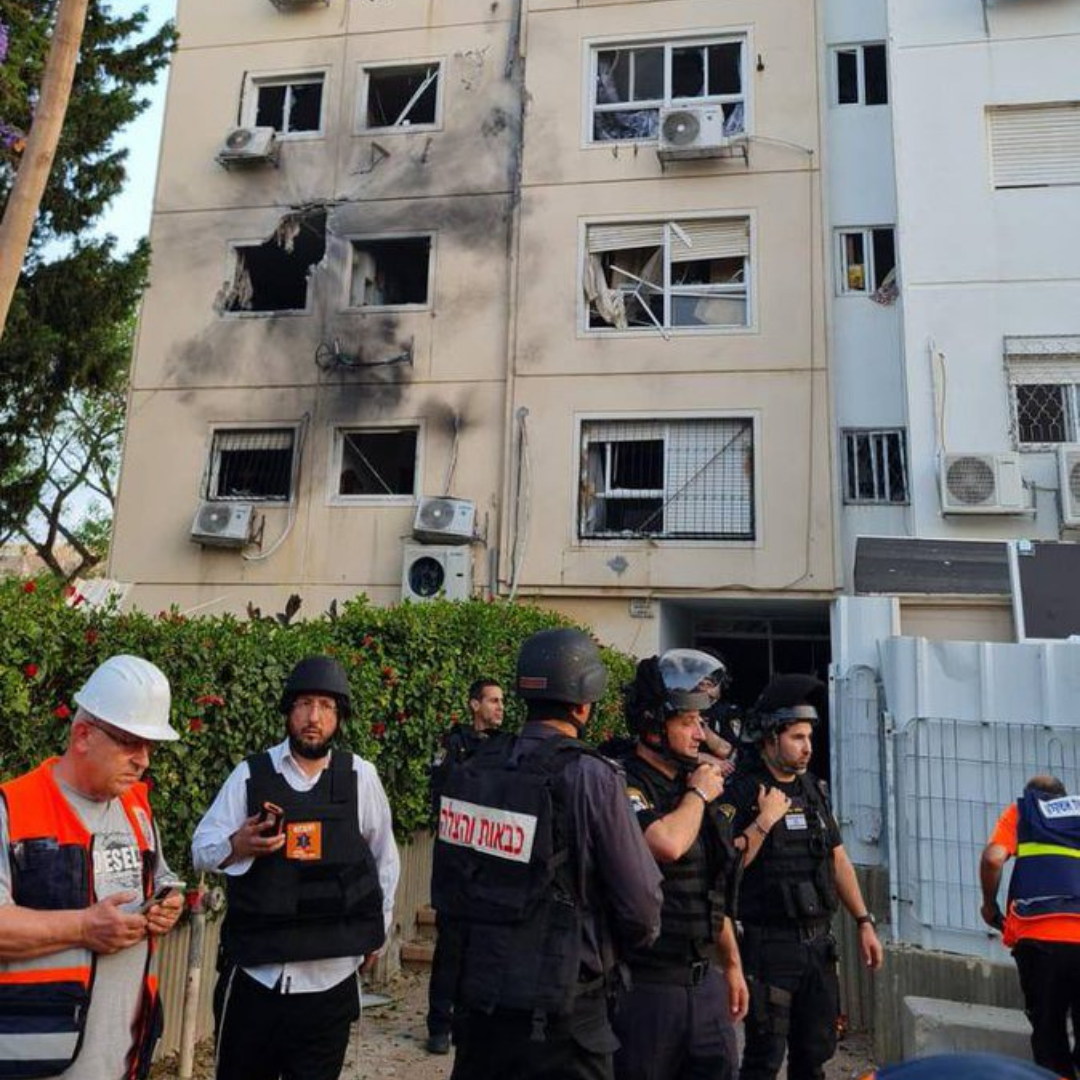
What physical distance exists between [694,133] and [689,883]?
12.6m

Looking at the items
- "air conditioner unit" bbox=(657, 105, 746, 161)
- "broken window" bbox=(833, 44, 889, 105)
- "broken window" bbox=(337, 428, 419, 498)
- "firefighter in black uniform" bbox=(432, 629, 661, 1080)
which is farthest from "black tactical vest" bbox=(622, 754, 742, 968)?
"broken window" bbox=(833, 44, 889, 105)

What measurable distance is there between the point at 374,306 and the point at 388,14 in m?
5.17

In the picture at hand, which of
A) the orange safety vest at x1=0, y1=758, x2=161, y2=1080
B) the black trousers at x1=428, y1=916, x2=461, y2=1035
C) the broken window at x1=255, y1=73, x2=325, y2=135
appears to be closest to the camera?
the orange safety vest at x1=0, y1=758, x2=161, y2=1080

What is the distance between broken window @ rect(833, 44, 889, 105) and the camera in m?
13.9

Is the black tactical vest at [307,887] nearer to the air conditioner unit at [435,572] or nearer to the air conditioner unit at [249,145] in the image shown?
the air conditioner unit at [435,572]

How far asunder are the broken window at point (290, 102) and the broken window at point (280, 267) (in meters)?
1.89

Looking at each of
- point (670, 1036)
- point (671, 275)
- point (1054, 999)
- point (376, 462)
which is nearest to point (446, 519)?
point (376, 462)

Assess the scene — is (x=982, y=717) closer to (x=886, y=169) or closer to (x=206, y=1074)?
(x=206, y=1074)

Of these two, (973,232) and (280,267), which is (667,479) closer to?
(973,232)

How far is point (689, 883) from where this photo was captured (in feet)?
10.9

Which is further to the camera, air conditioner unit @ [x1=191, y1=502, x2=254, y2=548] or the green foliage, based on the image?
air conditioner unit @ [x1=191, y1=502, x2=254, y2=548]

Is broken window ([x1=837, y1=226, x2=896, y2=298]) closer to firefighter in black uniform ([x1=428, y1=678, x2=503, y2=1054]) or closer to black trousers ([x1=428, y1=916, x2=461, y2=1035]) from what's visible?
firefighter in black uniform ([x1=428, y1=678, x2=503, y2=1054])

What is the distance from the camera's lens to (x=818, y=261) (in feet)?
43.5

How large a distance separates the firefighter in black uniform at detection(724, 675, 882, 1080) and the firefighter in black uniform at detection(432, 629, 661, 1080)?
138 cm
